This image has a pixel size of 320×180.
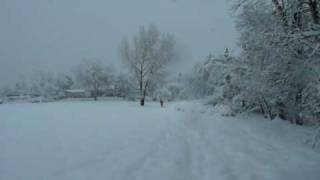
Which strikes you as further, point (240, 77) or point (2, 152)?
point (240, 77)

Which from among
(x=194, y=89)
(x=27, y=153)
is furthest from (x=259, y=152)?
(x=194, y=89)

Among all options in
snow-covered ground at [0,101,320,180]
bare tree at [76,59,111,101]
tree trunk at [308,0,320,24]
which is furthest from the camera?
bare tree at [76,59,111,101]

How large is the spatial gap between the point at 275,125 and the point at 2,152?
1178 cm

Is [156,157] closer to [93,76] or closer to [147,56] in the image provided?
[147,56]

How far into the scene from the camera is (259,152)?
982cm

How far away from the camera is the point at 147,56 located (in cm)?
4528

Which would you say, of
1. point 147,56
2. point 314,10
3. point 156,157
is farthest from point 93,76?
point 314,10

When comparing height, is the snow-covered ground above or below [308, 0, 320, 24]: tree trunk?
below

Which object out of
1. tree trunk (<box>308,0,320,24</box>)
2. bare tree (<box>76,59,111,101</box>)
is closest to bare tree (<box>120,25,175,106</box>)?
bare tree (<box>76,59,111,101</box>)

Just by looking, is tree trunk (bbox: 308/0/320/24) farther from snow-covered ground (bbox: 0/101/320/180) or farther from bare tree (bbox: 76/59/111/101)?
bare tree (bbox: 76/59/111/101)

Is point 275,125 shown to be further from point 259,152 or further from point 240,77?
point 259,152

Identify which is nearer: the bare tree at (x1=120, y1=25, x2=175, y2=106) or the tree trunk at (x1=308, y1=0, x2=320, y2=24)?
the tree trunk at (x1=308, y1=0, x2=320, y2=24)

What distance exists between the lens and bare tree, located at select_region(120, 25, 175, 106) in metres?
45.4

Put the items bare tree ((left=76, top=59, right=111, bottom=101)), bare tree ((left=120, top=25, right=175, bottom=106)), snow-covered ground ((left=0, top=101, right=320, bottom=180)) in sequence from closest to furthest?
snow-covered ground ((left=0, top=101, right=320, bottom=180)) → bare tree ((left=120, top=25, right=175, bottom=106)) → bare tree ((left=76, top=59, right=111, bottom=101))
